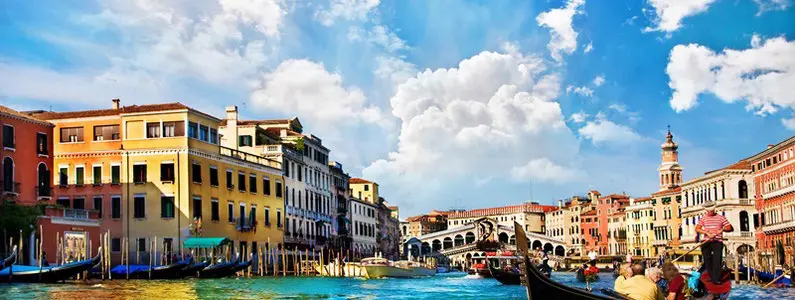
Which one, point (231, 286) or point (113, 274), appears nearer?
point (231, 286)

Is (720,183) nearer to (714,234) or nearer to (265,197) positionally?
(265,197)

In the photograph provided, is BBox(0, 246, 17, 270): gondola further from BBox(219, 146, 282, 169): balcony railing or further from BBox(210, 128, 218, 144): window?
BBox(219, 146, 282, 169): balcony railing

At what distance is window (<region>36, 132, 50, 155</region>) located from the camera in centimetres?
2750

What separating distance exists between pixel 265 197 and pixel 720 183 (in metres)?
24.3

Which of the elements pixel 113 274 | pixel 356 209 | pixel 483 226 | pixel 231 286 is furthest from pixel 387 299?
pixel 483 226

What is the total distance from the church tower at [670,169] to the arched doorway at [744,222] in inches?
779

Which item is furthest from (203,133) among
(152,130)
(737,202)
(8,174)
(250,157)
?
(737,202)

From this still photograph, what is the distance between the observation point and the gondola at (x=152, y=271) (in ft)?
87.7

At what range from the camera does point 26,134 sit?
26953 mm

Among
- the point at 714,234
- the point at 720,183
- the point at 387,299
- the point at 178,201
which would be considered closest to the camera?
the point at 714,234

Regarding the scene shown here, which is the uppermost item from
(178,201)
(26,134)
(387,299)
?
(26,134)

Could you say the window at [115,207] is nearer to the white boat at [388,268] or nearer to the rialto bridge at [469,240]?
the white boat at [388,268]

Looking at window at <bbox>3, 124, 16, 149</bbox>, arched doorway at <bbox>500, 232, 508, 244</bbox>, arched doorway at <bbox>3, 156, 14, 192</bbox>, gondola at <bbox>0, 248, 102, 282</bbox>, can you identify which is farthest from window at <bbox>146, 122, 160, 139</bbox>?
arched doorway at <bbox>500, 232, 508, 244</bbox>

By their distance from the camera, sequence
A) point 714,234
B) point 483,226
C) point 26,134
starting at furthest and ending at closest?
point 483,226, point 26,134, point 714,234
